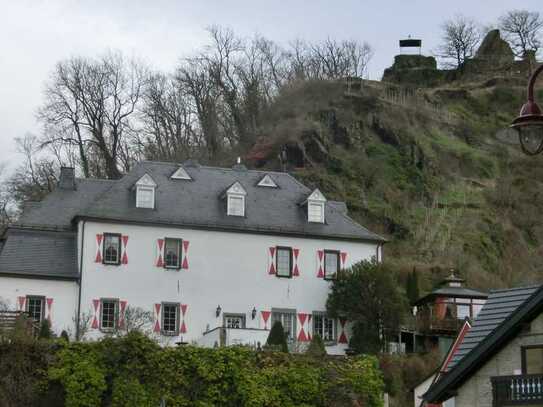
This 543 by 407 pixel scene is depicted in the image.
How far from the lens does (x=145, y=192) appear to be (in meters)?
43.2

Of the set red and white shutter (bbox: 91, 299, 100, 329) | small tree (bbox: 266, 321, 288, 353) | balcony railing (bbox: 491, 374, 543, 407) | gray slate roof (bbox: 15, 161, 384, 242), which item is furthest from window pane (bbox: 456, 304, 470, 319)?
balcony railing (bbox: 491, 374, 543, 407)

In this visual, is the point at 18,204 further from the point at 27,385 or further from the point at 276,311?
the point at 27,385

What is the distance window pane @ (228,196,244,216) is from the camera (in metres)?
44.2

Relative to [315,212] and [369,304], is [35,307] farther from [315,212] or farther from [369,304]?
[369,304]

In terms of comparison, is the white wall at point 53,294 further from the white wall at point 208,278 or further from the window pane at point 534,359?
the window pane at point 534,359

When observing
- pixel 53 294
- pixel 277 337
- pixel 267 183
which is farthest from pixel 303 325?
pixel 53 294

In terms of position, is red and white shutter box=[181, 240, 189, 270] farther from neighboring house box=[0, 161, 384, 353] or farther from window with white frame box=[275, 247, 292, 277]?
window with white frame box=[275, 247, 292, 277]

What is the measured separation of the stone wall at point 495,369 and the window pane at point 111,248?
69.5 ft

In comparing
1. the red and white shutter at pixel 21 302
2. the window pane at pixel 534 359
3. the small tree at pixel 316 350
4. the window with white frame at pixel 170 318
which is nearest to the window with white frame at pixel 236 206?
the window with white frame at pixel 170 318

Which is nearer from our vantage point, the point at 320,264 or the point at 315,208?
the point at 320,264

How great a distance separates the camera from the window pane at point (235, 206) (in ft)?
145

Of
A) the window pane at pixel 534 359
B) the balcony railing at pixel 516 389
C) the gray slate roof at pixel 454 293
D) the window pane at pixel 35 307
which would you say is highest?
the gray slate roof at pixel 454 293

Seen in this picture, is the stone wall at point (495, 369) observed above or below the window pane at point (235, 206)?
below

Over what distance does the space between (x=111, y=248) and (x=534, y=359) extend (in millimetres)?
22837
